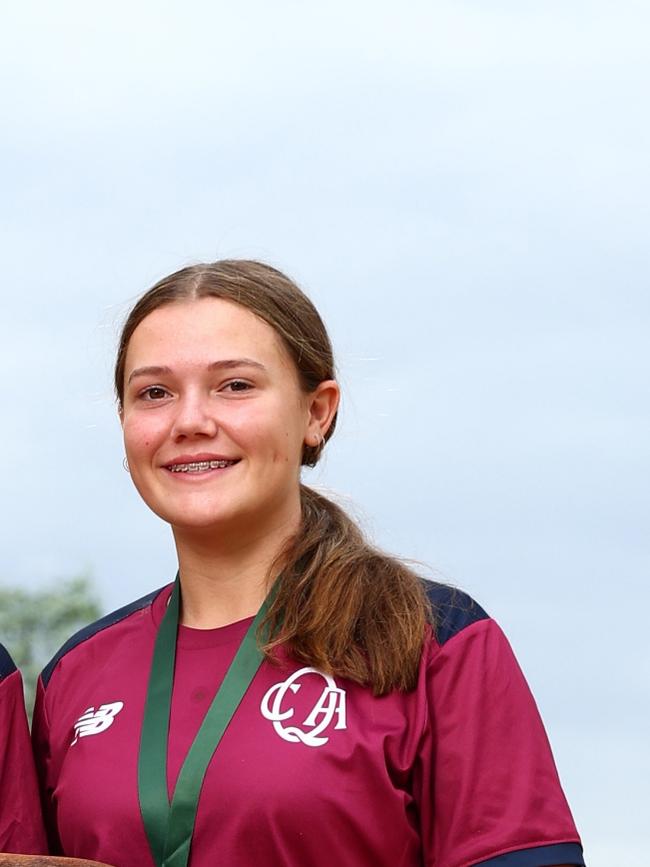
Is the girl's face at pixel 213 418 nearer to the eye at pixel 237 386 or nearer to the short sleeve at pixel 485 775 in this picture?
the eye at pixel 237 386

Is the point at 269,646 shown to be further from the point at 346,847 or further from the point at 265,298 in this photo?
the point at 265,298

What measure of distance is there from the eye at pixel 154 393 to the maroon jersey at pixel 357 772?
0.64 metres

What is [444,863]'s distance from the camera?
161 inches

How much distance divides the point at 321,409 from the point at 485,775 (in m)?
1.09

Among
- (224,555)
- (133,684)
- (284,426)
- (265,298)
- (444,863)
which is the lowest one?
(444,863)

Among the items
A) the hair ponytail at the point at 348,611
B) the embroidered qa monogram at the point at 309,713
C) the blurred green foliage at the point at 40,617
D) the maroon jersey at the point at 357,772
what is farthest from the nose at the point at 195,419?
the blurred green foliage at the point at 40,617

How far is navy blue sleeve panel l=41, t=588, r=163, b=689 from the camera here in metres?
4.81

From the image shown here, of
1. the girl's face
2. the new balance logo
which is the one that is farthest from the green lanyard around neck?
the girl's face

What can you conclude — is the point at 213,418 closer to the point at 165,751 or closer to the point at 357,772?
the point at 165,751

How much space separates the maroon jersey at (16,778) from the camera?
4469 millimetres

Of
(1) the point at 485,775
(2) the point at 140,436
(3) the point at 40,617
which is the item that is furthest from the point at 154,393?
(3) the point at 40,617

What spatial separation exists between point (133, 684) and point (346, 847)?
2.53 ft

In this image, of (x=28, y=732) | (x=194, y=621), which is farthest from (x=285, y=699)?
(x=28, y=732)

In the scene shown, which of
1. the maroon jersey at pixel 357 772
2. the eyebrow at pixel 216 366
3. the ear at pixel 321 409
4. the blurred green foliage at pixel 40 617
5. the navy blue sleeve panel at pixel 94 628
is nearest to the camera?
the maroon jersey at pixel 357 772
